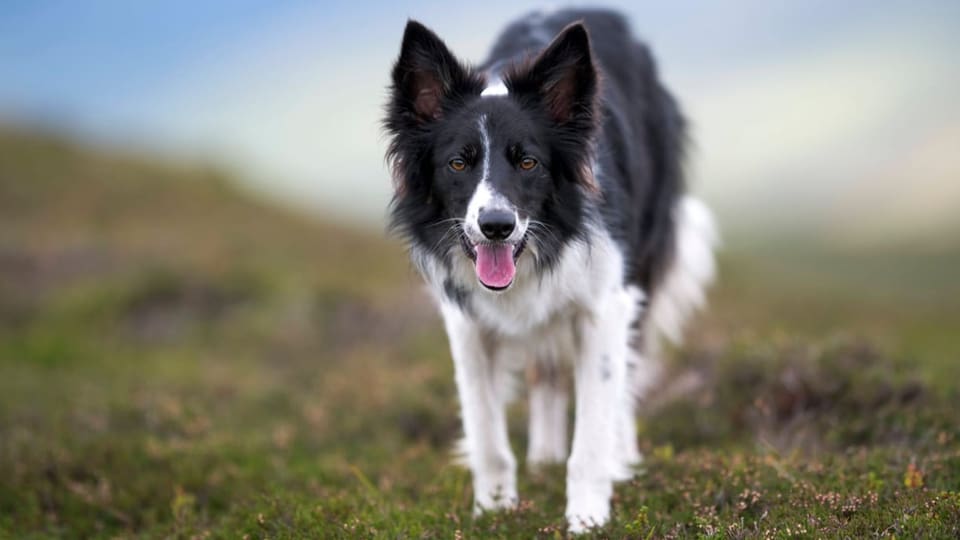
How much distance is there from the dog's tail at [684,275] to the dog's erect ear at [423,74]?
270 centimetres

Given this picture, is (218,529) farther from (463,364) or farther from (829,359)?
(829,359)

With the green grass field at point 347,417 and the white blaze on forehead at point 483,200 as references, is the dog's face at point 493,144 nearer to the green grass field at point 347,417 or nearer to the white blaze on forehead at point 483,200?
the white blaze on forehead at point 483,200

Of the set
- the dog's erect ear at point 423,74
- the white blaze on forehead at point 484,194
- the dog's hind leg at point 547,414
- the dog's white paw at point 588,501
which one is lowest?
the dog's white paw at point 588,501

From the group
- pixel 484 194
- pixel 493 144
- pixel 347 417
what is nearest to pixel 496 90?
pixel 493 144

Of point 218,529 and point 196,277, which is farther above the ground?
point 196,277

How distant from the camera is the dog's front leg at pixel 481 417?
17.0 feet

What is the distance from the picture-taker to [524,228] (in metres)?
4.42

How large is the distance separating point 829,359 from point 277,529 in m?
4.45

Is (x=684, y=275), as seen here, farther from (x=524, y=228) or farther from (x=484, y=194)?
(x=484, y=194)

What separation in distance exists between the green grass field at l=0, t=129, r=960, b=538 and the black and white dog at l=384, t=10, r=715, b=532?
0.48 m

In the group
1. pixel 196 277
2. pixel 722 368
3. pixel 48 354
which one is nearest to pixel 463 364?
pixel 722 368

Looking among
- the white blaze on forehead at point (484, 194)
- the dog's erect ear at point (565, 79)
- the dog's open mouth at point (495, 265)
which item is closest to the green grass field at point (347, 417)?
the dog's open mouth at point (495, 265)

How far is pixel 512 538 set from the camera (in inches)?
178

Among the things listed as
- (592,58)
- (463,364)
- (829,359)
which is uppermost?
(592,58)
